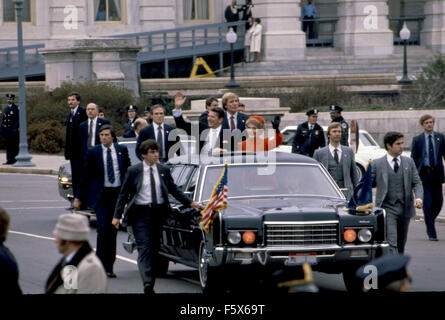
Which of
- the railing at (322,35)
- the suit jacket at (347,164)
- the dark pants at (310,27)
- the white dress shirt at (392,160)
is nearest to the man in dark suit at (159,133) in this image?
the suit jacket at (347,164)

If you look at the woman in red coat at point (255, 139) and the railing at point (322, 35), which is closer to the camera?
the woman in red coat at point (255, 139)

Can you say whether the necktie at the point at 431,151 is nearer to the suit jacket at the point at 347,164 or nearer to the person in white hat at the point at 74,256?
the suit jacket at the point at 347,164

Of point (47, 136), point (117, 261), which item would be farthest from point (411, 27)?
point (117, 261)

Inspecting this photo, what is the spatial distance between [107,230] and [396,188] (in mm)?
3462

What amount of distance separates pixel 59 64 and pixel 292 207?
994 inches

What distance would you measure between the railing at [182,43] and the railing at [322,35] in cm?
374

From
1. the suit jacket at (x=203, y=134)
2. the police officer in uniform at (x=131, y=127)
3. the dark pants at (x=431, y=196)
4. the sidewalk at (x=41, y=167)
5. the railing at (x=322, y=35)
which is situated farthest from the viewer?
the railing at (x=322, y=35)

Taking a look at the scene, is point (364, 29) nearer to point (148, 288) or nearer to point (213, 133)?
point (213, 133)

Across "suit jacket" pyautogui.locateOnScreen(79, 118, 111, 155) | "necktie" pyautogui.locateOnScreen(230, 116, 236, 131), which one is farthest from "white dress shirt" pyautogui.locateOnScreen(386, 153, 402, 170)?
"suit jacket" pyautogui.locateOnScreen(79, 118, 111, 155)

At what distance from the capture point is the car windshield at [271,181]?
1162 centimetres

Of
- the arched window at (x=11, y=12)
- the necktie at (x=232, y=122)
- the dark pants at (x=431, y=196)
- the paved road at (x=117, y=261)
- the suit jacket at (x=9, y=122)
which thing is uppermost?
the arched window at (x=11, y=12)

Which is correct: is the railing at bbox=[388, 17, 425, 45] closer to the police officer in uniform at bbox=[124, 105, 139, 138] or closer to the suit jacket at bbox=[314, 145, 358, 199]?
the police officer in uniform at bbox=[124, 105, 139, 138]

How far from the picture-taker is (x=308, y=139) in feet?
65.8

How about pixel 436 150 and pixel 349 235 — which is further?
pixel 436 150
